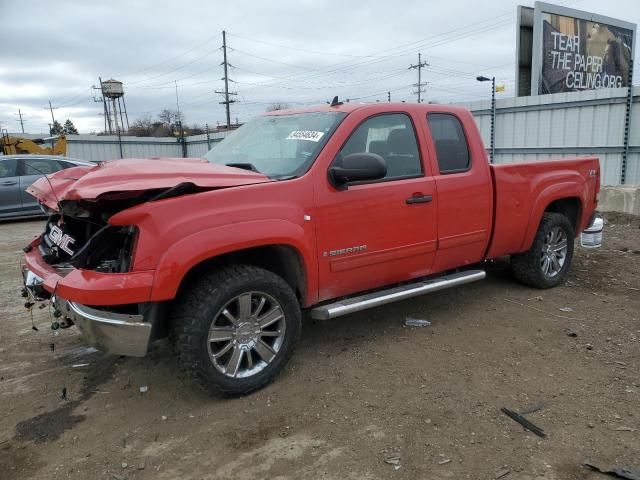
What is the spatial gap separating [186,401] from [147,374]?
1.82 feet

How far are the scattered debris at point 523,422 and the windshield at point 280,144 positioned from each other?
2000 millimetres

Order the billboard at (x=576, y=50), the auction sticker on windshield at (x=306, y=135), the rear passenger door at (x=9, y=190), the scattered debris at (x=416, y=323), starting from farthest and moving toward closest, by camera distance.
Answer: the billboard at (x=576, y=50) → the rear passenger door at (x=9, y=190) → the scattered debris at (x=416, y=323) → the auction sticker on windshield at (x=306, y=135)

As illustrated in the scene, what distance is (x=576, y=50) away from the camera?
53.2 ft

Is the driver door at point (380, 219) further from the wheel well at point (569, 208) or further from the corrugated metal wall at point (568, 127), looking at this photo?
the corrugated metal wall at point (568, 127)

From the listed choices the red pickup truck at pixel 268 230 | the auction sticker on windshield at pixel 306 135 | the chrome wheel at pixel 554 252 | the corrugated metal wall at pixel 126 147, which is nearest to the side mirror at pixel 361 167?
the red pickup truck at pixel 268 230

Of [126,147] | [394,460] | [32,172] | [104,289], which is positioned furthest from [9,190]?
[126,147]

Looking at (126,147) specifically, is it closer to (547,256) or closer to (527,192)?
(547,256)

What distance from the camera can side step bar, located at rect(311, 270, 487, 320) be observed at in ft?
12.3

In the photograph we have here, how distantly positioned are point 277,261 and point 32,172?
32.6ft

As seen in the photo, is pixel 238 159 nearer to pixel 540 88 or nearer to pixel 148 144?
pixel 540 88

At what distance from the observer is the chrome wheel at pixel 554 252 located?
5.55 m

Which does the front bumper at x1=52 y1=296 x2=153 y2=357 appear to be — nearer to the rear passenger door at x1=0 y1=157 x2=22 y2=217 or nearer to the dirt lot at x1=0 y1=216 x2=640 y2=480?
the dirt lot at x1=0 y1=216 x2=640 y2=480

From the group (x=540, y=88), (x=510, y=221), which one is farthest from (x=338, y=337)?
(x=540, y=88)

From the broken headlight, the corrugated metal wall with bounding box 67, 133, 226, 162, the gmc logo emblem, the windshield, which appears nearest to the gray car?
the windshield
